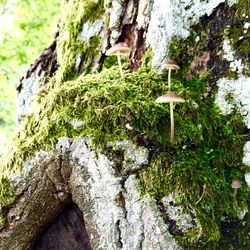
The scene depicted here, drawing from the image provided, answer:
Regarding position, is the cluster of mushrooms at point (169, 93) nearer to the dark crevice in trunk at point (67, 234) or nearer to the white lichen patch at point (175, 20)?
the white lichen patch at point (175, 20)

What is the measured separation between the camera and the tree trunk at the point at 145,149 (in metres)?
1.69

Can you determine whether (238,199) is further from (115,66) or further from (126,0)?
(126,0)

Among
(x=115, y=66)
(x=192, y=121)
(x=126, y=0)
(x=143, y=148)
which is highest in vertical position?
(x=126, y=0)

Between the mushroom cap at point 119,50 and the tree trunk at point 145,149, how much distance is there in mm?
92

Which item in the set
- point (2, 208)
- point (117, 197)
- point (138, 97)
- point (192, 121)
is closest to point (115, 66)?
point (138, 97)

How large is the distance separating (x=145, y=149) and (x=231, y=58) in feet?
1.85

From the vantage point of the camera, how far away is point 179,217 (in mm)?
1643

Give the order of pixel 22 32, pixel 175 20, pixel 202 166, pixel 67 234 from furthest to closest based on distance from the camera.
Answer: pixel 22 32 < pixel 67 234 < pixel 175 20 < pixel 202 166

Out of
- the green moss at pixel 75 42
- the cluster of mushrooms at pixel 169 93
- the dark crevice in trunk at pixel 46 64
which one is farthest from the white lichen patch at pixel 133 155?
the dark crevice in trunk at pixel 46 64

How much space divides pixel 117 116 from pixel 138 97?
127 mm

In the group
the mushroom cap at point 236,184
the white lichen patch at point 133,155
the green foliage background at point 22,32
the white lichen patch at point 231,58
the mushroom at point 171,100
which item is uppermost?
the green foliage background at point 22,32

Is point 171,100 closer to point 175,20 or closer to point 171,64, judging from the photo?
point 171,64

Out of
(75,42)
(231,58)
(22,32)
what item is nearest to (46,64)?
(75,42)

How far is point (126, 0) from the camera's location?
2.21 metres
